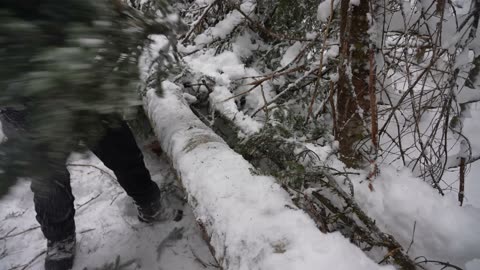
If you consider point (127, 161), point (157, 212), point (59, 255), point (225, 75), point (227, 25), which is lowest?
point (59, 255)

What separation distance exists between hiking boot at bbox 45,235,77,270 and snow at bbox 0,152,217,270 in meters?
0.08

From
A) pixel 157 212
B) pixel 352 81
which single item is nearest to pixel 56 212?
pixel 157 212

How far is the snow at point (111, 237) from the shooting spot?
2088 mm

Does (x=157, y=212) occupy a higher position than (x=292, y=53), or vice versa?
(x=292, y=53)

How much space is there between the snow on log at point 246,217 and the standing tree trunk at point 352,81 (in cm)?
77

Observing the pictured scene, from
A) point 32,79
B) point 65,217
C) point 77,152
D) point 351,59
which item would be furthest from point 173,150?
point 32,79

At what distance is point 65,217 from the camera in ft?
6.71

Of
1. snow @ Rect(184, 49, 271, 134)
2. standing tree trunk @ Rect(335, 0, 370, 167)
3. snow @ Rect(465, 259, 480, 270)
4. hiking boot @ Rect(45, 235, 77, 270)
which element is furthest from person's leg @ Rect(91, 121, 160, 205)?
snow @ Rect(465, 259, 480, 270)

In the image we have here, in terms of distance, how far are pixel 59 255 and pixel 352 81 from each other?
6.57 ft

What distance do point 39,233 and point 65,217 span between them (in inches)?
19.0

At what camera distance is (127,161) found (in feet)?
6.66

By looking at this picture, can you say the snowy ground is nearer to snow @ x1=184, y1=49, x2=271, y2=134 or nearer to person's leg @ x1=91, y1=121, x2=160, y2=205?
person's leg @ x1=91, y1=121, x2=160, y2=205

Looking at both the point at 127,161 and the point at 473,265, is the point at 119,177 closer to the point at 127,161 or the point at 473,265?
the point at 127,161

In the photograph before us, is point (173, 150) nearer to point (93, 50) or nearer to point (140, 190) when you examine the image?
point (140, 190)
